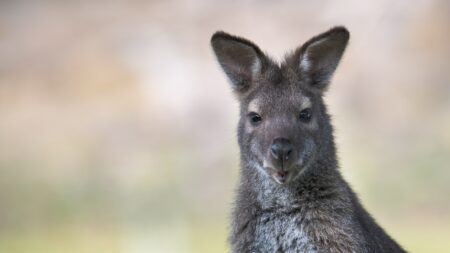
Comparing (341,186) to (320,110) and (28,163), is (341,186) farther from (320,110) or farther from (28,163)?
(28,163)

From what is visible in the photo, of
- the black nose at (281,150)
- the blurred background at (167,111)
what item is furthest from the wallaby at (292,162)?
the blurred background at (167,111)

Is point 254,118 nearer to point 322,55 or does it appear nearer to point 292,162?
point 292,162

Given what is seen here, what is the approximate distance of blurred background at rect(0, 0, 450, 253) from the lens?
15.2 meters

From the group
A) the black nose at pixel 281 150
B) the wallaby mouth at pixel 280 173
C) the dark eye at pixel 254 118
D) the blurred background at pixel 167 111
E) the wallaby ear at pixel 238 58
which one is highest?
the blurred background at pixel 167 111

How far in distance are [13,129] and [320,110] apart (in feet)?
32.3

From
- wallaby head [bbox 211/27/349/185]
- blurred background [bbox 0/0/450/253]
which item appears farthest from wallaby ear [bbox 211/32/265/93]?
blurred background [bbox 0/0/450/253]

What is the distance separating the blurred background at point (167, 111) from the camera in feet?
50.0

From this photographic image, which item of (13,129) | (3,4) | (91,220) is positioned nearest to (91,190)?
(91,220)

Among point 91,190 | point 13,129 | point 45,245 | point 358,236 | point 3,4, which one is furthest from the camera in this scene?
point 3,4

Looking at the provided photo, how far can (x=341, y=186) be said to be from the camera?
7918 mm

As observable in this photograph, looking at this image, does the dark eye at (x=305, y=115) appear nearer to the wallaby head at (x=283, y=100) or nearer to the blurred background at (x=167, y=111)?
the wallaby head at (x=283, y=100)

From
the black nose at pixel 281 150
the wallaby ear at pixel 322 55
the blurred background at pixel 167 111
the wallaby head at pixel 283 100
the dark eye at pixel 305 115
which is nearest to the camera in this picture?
the black nose at pixel 281 150

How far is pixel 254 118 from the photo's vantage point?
7910 mm

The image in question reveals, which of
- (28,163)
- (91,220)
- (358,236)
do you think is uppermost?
(28,163)
